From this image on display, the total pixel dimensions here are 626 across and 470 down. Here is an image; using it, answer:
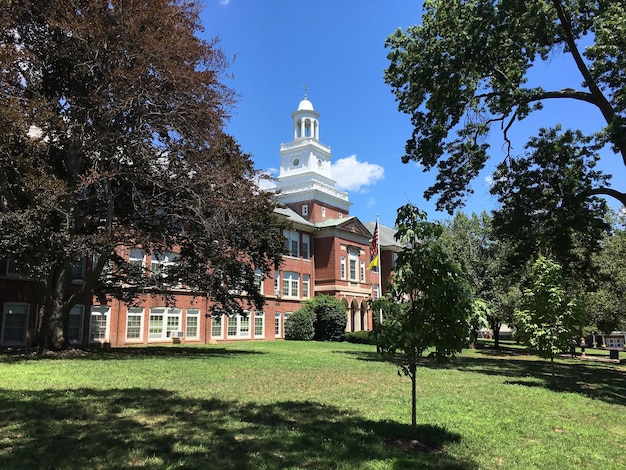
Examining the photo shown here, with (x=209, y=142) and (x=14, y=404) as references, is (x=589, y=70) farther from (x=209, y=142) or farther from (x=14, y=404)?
(x=14, y=404)

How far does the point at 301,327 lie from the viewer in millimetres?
38906

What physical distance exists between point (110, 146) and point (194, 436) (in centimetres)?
1390

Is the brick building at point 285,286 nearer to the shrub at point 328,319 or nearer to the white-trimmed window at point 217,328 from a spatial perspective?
the white-trimmed window at point 217,328

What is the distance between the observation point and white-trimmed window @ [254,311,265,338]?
38469mm

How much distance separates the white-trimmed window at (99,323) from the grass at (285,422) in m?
14.4

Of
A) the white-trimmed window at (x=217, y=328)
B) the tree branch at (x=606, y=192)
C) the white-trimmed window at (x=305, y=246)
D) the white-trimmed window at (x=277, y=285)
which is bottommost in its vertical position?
the white-trimmed window at (x=217, y=328)

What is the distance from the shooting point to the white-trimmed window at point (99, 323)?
27.2 meters

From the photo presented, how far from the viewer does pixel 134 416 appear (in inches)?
288

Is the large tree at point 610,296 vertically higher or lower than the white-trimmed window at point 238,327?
higher

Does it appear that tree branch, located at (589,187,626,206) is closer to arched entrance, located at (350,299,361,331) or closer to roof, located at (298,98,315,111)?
arched entrance, located at (350,299,361,331)

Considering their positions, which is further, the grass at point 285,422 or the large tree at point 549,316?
the large tree at point 549,316

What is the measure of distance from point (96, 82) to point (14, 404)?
44.2ft

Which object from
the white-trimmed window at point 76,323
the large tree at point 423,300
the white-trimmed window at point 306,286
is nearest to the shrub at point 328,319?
the white-trimmed window at point 306,286

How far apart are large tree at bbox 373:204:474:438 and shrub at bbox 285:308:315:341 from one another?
32.6 metres
